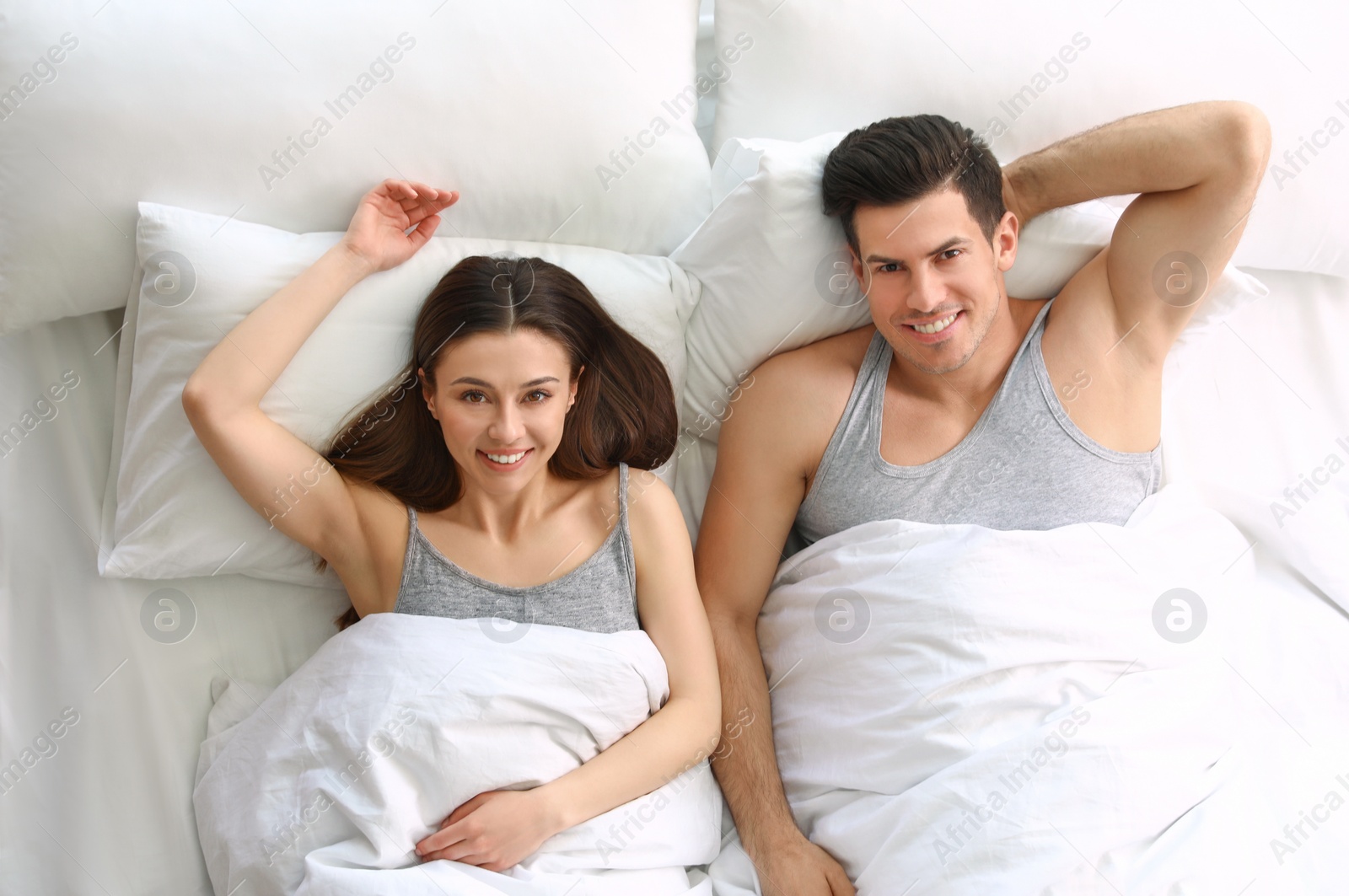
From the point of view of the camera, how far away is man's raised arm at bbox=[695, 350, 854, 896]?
1355mm

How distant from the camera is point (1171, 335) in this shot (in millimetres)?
1464

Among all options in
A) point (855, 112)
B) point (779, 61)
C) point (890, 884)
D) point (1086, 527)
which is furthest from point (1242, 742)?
point (779, 61)

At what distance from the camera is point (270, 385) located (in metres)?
1.27

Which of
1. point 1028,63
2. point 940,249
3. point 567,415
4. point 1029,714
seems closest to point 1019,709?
point 1029,714

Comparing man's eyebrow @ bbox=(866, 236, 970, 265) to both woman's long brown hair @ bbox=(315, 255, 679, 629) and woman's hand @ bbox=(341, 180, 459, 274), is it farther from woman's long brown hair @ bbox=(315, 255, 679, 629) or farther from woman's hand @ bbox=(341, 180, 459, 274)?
woman's hand @ bbox=(341, 180, 459, 274)

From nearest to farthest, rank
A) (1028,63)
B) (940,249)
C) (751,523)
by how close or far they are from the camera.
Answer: (940,249), (751,523), (1028,63)

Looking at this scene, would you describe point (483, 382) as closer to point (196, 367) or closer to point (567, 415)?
point (567, 415)

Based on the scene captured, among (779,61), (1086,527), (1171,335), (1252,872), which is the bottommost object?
(1252,872)

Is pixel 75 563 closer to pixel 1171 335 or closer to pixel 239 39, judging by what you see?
pixel 239 39

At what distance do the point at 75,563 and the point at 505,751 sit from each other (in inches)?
27.2

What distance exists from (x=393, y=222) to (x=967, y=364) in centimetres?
87

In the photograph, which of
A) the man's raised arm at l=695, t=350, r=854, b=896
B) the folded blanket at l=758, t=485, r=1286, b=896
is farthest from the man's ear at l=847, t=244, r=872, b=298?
the folded blanket at l=758, t=485, r=1286, b=896

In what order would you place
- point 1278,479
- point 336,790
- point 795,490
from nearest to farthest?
point 336,790 < point 795,490 < point 1278,479

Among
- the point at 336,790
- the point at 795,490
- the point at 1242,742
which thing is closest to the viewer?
the point at 336,790
